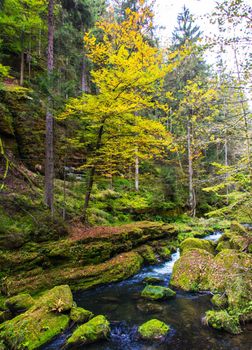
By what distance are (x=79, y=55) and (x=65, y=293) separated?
57.2ft

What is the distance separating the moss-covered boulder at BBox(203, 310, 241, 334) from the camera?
17.4 feet

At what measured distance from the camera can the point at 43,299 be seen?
5969mm

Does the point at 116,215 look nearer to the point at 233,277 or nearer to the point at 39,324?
the point at 233,277

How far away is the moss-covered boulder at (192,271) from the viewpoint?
7.70 m

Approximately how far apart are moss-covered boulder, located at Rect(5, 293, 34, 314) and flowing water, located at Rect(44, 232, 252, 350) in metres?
1.39

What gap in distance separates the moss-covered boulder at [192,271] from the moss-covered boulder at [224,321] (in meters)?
1.92

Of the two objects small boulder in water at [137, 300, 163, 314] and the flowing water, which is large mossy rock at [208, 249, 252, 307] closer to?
the flowing water

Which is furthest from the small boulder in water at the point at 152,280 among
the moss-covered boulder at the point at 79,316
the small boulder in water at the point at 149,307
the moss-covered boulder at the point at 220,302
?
the moss-covered boulder at the point at 79,316

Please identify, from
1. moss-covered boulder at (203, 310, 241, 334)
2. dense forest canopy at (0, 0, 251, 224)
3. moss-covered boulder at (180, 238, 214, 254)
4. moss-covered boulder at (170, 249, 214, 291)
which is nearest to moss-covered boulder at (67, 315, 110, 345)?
moss-covered boulder at (203, 310, 241, 334)

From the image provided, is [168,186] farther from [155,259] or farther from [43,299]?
[43,299]

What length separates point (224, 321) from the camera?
542 cm

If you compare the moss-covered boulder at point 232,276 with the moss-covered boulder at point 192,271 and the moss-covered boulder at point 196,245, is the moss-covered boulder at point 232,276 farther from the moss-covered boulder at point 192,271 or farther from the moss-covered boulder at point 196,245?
the moss-covered boulder at point 196,245

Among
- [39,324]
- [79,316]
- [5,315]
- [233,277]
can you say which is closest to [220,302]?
[233,277]

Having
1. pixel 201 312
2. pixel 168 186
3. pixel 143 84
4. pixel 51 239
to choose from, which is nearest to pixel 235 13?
pixel 143 84
